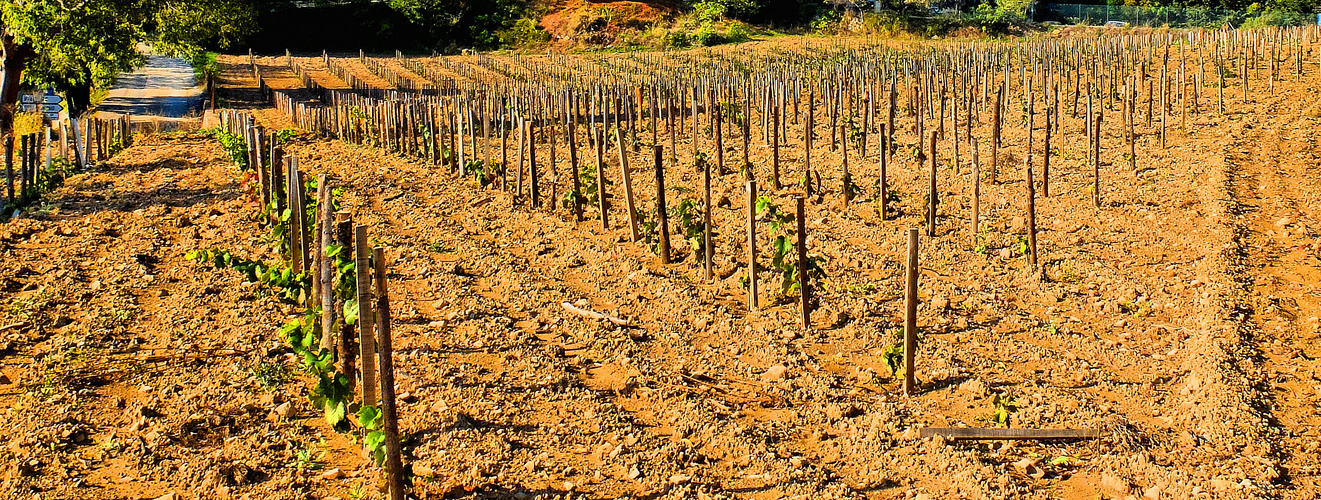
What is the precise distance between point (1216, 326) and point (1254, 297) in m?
1.02

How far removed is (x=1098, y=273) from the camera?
30.4 feet

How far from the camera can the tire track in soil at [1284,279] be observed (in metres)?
6.19

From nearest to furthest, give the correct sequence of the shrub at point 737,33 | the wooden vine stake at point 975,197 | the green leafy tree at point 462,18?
the wooden vine stake at point 975,197
the shrub at point 737,33
the green leafy tree at point 462,18

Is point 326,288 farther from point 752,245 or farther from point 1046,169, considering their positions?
point 1046,169

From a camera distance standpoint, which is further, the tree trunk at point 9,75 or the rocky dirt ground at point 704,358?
the tree trunk at point 9,75

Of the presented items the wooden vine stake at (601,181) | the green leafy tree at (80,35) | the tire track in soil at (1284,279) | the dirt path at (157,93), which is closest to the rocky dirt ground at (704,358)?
the tire track in soil at (1284,279)

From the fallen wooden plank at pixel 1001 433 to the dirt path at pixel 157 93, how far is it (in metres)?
25.1

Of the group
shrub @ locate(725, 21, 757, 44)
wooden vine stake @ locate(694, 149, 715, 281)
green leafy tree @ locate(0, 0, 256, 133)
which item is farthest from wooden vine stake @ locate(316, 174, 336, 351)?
shrub @ locate(725, 21, 757, 44)

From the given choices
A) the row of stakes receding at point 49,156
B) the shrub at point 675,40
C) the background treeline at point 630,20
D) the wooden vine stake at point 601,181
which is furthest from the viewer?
the background treeline at point 630,20

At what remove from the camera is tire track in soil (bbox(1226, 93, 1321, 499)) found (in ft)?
20.3

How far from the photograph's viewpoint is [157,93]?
34062mm

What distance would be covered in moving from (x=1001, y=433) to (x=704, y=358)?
6.54 feet

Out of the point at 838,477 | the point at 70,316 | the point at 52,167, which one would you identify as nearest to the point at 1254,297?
the point at 838,477

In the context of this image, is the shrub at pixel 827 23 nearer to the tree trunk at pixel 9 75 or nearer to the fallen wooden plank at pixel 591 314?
the tree trunk at pixel 9 75
